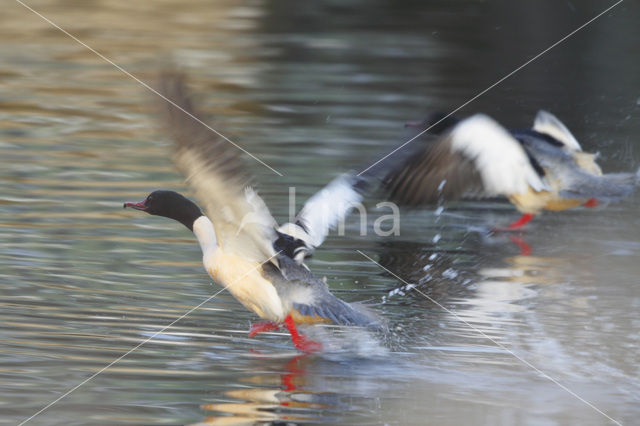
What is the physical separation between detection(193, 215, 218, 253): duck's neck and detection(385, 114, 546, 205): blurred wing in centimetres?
123

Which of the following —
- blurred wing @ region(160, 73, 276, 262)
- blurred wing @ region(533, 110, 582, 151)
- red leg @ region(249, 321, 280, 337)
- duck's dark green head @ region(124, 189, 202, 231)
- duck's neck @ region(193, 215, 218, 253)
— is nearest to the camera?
blurred wing @ region(160, 73, 276, 262)

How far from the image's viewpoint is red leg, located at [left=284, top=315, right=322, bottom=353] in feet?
20.5

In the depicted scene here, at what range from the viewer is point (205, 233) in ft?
22.1

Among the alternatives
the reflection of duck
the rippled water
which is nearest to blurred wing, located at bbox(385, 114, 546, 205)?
the rippled water

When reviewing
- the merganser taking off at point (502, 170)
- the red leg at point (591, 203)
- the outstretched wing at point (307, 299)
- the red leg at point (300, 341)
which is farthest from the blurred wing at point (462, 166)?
the red leg at point (591, 203)

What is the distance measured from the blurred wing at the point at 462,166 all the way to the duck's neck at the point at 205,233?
123 centimetres

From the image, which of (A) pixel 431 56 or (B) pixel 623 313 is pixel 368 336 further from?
(A) pixel 431 56

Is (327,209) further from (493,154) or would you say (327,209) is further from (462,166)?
(493,154)

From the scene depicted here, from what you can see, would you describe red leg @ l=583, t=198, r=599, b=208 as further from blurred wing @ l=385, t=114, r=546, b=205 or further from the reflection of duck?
the reflection of duck

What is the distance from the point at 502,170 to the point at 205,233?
95.3 inches

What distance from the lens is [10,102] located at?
42.7ft

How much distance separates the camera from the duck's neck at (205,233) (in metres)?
6.62

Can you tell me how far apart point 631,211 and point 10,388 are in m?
6.17

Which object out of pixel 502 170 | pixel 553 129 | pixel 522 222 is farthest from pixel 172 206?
pixel 553 129
